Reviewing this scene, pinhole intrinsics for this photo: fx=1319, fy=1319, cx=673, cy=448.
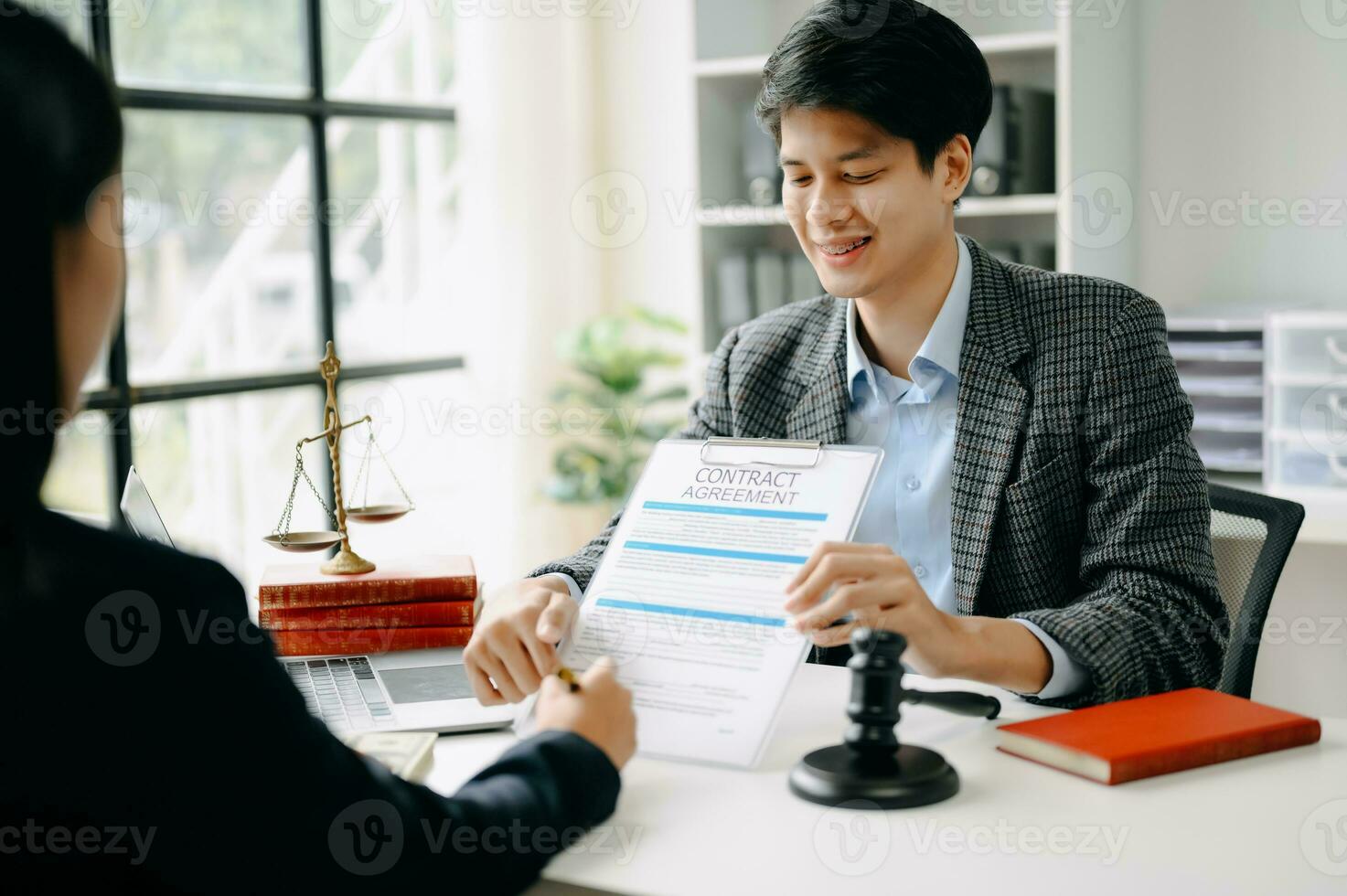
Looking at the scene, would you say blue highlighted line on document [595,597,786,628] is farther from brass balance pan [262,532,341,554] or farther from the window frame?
the window frame

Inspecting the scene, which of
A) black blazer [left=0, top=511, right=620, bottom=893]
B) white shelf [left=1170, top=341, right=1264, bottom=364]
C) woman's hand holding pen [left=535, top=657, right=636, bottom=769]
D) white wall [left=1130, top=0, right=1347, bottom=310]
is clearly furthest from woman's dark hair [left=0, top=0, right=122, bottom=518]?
white wall [left=1130, top=0, right=1347, bottom=310]

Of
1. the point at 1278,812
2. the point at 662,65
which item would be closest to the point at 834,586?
the point at 1278,812

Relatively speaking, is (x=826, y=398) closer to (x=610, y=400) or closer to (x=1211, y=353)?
(x=1211, y=353)

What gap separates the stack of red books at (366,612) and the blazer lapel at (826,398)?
50 centimetres

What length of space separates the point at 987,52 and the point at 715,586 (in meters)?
2.20

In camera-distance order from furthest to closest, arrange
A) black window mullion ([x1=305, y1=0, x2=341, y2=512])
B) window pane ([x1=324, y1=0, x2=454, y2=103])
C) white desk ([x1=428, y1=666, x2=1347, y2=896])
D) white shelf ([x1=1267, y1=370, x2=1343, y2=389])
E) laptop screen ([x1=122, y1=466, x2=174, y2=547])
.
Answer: window pane ([x1=324, y1=0, x2=454, y2=103])
black window mullion ([x1=305, y1=0, x2=341, y2=512])
white shelf ([x1=1267, y1=370, x2=1343, y2=389])
laptop screen ([x1=122, y1=466, x2=174, y2=547])
white desk ([x1=428, y1=666, x2=1347, y2=896])

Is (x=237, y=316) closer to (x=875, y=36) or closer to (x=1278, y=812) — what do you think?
(x=875, y=36)

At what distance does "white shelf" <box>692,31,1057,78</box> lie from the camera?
294 cm

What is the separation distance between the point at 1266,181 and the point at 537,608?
239cm

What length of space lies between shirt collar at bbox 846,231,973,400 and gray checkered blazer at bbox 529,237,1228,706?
17 mm

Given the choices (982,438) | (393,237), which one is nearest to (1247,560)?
(982,438)

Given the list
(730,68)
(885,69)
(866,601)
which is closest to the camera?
(866,601)

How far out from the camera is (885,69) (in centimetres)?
163

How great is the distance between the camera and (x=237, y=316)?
376cm
